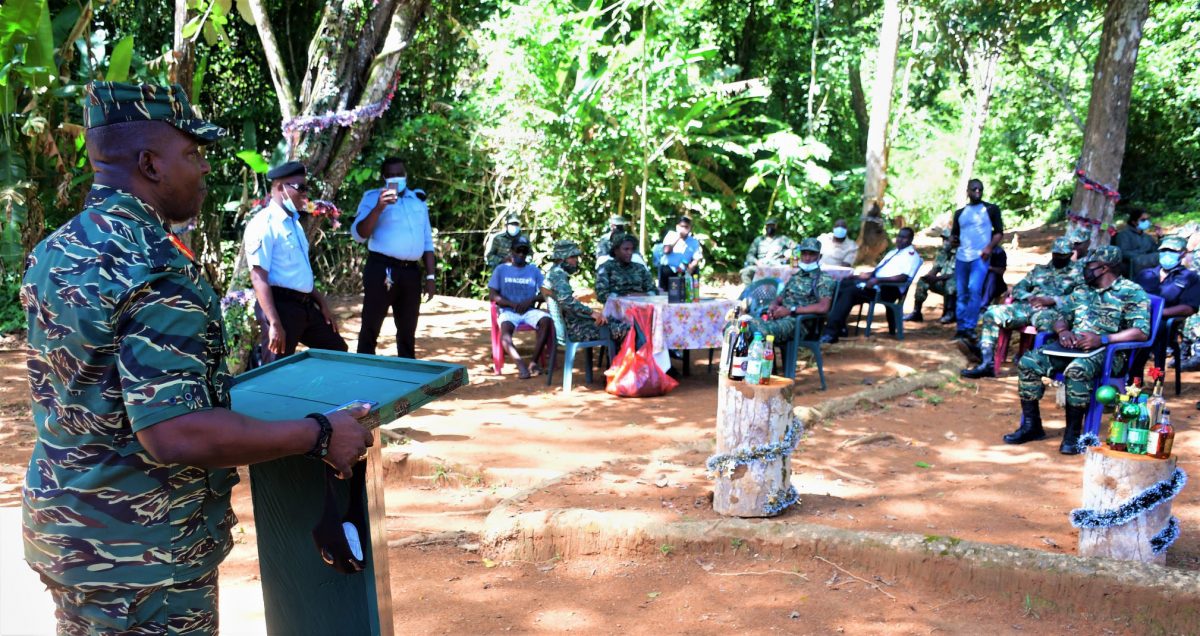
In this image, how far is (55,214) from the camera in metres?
10.8

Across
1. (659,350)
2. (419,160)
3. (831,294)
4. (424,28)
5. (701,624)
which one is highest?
(424,28)

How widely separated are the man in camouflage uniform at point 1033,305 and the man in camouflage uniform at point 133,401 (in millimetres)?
7666

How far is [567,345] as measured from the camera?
8.32 meters

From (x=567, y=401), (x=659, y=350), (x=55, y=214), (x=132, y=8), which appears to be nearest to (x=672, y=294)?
(x=659, y=350)

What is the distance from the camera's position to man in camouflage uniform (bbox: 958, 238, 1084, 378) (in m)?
8.23

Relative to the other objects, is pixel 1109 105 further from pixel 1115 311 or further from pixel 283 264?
pixel 283 264

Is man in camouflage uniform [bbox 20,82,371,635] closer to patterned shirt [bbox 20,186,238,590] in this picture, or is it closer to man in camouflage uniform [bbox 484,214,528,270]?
patterned shirt [bbox 20,186,238,590]

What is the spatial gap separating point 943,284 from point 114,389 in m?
10.9

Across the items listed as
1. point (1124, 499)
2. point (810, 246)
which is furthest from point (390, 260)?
point (1124, 499)

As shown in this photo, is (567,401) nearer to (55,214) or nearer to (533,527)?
(533,527)

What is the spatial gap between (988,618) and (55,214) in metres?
11.0

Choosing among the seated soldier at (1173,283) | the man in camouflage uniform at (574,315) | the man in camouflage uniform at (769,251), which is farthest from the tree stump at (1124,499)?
the man in camouflage uniform at (769,251)

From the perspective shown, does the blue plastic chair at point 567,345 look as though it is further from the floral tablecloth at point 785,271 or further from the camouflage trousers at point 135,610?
the camouflage trousers at point 135,610

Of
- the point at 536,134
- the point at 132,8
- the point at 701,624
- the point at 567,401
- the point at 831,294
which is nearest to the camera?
the point at 701,624
